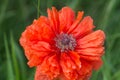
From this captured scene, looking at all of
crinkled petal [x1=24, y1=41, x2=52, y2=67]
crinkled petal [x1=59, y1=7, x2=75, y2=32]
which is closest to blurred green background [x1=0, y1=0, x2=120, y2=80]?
crinkled petal [x1=59, y1=7, x2=75, y2=32]

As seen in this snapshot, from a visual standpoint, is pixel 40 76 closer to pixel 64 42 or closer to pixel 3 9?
pixel 64 42

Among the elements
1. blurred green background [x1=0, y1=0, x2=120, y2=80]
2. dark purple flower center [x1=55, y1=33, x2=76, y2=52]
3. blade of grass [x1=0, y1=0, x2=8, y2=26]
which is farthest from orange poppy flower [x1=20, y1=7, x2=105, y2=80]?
blade of grass [x1=0, y1=0, x2=8, y2=26]

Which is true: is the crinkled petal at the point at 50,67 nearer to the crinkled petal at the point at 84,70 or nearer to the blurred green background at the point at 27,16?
the crinkled petal at the point at 84,70

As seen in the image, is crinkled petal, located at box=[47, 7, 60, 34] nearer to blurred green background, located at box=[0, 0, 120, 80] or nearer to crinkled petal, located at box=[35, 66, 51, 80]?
crinkled petal, located at box=[35, 66, 51, 80]

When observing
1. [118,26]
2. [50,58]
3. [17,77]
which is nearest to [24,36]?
[50,58]

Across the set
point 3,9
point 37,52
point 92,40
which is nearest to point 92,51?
point 92,40

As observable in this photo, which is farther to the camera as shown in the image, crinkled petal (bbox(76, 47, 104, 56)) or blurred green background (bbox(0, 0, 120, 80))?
blurred green background (bbox(0, 0, 120, 80))

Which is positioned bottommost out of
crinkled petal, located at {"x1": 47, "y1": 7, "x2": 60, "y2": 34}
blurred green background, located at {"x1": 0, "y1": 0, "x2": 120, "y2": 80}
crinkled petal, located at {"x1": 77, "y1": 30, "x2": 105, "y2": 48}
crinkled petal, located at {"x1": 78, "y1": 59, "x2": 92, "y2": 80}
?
crinkled petal, located at {"x1": 78, "y1": 59, "x2": 92, "y2": 80}

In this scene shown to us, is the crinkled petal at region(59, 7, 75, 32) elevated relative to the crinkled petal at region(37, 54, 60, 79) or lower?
elevated
